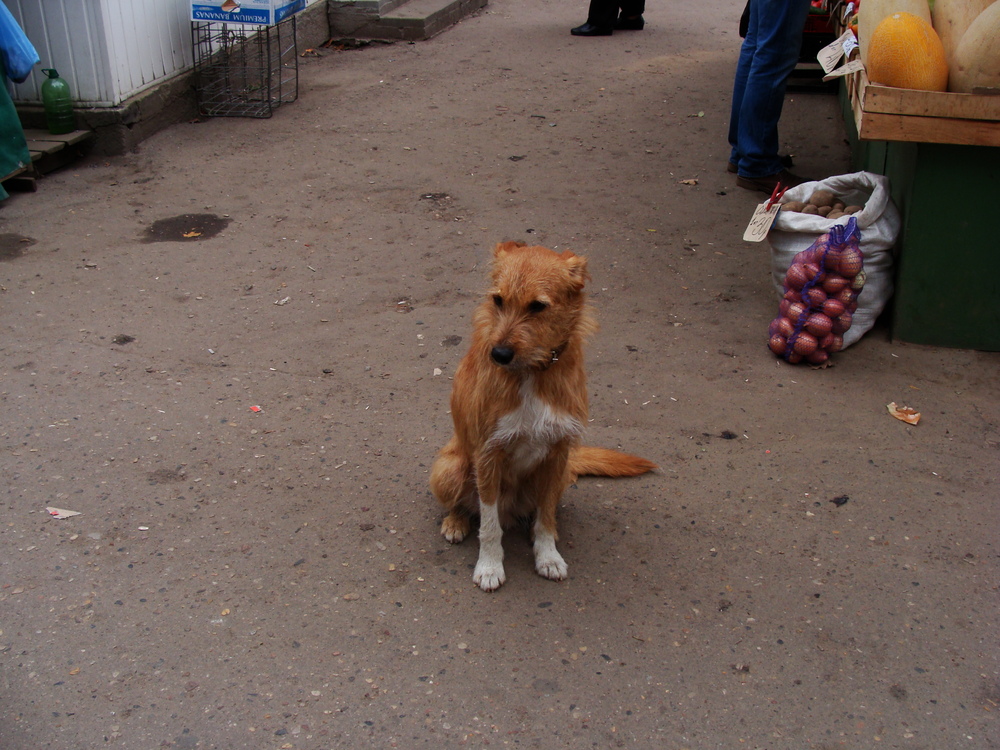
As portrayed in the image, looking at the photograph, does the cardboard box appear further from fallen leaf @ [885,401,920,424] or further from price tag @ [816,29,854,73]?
fallen leaf @ [885,401,920,424]

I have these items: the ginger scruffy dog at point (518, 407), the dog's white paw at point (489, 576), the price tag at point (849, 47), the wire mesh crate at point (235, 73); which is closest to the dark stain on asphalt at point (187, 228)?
the wire mesh crate at point (235, 73)

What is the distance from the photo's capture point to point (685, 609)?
10.1 feet

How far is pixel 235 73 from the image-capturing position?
8.45m

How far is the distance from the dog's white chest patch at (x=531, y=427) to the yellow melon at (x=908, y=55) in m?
2.65

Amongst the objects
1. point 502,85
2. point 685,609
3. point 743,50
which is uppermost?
point 743,50

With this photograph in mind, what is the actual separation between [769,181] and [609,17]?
562 centimetres

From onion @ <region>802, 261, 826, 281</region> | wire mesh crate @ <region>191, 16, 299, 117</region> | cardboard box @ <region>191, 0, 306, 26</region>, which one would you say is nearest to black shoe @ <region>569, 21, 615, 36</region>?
wire mesh crate @ <region>191, 16, 299, 117</region>

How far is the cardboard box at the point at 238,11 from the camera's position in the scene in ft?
24.5

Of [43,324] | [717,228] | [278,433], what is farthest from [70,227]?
[717,228]

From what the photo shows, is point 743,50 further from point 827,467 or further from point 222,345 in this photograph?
point 222,345

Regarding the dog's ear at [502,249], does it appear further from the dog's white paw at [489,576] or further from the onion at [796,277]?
the onion at [796,277]

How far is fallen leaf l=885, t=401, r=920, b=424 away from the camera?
4156 millimetres

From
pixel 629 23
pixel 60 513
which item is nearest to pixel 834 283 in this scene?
pixel 60 513

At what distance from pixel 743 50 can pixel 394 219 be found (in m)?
3.02
